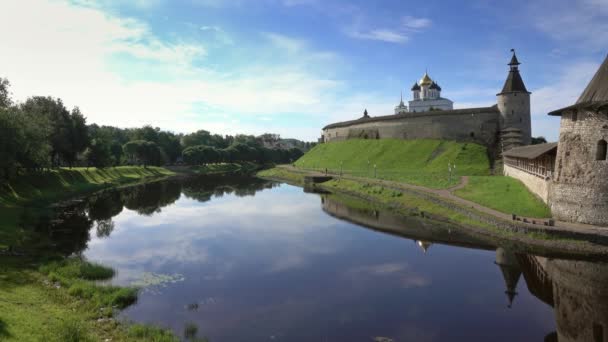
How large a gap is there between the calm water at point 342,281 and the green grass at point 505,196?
4.60 m

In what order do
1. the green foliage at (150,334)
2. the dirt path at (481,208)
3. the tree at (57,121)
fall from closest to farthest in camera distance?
the green foliage at (150,334)
the dirt path at (481,208)
the tree at (57,121)

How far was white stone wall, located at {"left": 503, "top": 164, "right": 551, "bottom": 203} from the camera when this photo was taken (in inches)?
1009

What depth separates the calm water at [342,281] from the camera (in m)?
12.9

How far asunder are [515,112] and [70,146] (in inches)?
2389

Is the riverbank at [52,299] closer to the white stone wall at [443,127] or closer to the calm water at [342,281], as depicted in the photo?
the calm water at [342,281]

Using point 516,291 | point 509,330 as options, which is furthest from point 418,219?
point 509,330

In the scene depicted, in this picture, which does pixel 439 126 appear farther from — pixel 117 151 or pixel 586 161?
pixel 117 151

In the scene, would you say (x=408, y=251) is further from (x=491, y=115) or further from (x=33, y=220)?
(x=491, y=115)

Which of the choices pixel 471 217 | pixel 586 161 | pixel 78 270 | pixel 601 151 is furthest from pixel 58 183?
pixel 601 151

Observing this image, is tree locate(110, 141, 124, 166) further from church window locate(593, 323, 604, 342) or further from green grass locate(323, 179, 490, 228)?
church window locate(593, 323, 604, 342)

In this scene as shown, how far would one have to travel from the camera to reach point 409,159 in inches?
2405

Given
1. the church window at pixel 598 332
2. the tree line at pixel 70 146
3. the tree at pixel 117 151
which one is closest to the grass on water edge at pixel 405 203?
the church window at pixel 598 332

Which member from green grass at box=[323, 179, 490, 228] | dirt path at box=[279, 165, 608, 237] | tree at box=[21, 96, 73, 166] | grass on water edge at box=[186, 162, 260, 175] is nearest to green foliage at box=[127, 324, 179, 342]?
dirt path at box=[279, 165, 608, 237]

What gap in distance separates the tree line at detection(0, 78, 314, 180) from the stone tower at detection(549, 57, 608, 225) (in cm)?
3531
